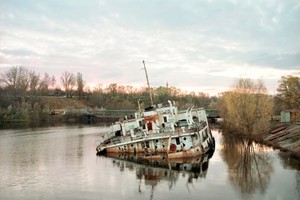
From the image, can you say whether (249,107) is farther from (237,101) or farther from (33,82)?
(33,82)

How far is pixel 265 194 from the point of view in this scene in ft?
99.8

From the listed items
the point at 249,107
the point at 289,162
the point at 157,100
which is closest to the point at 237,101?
the point at 249,107

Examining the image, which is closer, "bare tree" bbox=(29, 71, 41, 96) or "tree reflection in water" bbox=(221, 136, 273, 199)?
"tree reflection in water" bbox=(221, 136, 273, 199)

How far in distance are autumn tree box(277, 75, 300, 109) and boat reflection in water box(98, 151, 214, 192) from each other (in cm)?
4943

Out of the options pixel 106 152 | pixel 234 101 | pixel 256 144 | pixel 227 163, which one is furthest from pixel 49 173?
pixel 234 101

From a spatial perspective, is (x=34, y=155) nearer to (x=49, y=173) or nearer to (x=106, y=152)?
(x=106, y=152)

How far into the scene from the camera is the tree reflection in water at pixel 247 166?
33.1m

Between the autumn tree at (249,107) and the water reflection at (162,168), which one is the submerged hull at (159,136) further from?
the autumn tree at (249,107)

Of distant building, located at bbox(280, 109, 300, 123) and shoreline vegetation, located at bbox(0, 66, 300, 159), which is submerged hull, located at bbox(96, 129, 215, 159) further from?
distant building, located at bbox(280, 109, 300, 123)

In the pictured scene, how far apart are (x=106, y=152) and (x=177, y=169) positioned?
1400 centimetres

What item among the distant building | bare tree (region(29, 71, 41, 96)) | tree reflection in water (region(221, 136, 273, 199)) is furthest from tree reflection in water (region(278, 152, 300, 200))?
bare tree (region(29, 71, 41, 96))

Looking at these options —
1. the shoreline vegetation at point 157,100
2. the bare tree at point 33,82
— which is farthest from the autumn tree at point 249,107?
the bare tree at point 33,82

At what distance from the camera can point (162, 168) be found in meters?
40.9

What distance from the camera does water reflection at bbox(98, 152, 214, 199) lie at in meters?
35.9
